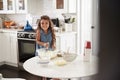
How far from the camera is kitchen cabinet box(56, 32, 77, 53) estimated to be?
136 inches

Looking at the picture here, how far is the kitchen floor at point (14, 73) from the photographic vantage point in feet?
12.1

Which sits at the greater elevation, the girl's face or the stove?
the girl's face

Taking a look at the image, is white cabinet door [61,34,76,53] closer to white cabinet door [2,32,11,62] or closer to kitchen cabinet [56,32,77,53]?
kitchen cabinet [56,32,77,53]

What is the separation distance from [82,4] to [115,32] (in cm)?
331

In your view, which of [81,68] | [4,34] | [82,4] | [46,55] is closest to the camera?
[81,68]

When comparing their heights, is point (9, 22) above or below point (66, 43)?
above

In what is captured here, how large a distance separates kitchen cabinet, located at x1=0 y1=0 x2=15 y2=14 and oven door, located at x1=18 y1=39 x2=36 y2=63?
2.92 feet

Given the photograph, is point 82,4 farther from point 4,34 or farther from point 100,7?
point 100,7

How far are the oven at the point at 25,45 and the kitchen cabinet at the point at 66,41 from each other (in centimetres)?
58

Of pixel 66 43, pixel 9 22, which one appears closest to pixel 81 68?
pixel 66 43

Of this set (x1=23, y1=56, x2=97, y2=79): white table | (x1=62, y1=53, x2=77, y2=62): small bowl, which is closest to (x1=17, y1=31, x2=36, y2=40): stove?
(x1=23, y1=56, x2=97, y2=79): white table

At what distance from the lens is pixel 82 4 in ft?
11.7

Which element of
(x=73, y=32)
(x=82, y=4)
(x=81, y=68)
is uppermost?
(x=82, y=4)

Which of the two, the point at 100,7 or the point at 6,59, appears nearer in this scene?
the point at 100,7
